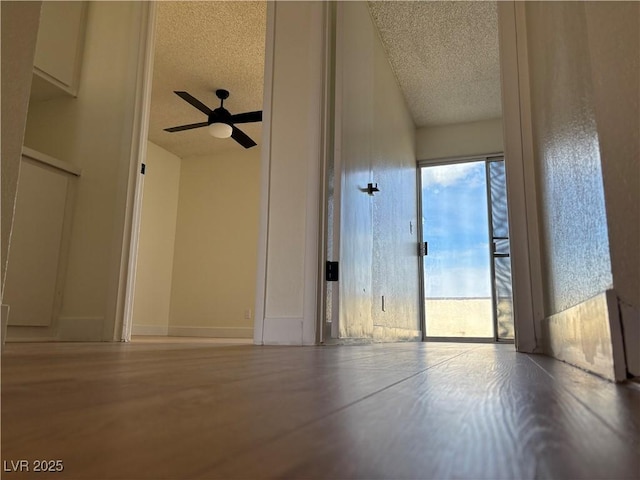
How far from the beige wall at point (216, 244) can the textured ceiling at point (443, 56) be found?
247 centimetres

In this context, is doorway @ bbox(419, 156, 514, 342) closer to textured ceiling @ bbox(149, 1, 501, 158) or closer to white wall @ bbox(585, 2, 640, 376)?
textured ceiling @ bbox(149, 1, 501, 158)

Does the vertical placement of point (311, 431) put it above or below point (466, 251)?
below

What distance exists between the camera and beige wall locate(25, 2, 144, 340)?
2.68 meters

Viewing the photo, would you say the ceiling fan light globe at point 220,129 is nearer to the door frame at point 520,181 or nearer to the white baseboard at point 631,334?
the door frame at point 520,181

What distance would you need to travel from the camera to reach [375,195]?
10.8 ft

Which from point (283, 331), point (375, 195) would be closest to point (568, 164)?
point (283, 331)

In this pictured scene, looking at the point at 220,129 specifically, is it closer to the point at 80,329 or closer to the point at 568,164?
the point at 80,329

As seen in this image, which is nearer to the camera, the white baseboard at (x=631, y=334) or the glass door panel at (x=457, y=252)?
the white baseboard at (x=631, y=334)

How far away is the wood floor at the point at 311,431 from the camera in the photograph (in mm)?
221

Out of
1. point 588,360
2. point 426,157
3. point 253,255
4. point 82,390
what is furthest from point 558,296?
point 253,255

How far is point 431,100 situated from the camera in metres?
5.00

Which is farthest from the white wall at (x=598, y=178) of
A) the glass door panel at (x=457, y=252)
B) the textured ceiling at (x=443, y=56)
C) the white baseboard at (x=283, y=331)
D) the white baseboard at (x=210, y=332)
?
the white baseboard at (x=210, y=332)

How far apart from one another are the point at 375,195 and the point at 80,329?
188cm

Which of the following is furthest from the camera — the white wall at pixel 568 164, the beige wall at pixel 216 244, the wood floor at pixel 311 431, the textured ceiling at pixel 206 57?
the beige wall at pixel 216 244
